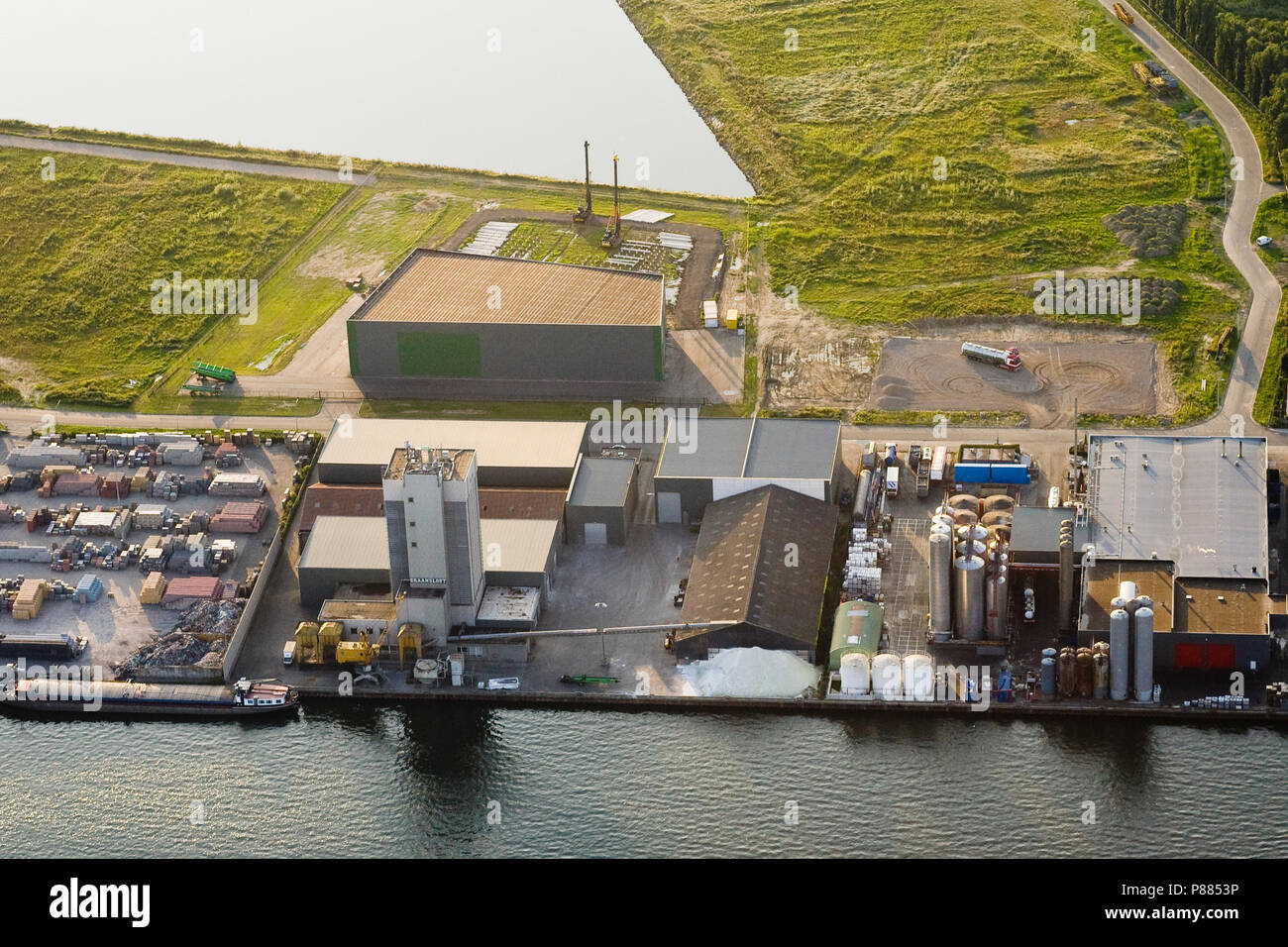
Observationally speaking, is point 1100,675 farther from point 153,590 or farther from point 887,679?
point 153,590

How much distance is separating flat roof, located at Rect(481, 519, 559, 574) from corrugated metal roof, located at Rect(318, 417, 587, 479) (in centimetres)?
689

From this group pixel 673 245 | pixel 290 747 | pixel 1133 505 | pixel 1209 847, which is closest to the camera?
pixel 1209 847

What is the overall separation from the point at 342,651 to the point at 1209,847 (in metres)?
48.3

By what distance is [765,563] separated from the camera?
4626 inches

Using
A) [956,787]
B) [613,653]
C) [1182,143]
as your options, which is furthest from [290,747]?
[1182,143]

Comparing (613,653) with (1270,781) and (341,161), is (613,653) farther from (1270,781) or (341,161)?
(341,161)

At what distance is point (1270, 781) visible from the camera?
101 m

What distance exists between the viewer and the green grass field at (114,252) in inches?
6019

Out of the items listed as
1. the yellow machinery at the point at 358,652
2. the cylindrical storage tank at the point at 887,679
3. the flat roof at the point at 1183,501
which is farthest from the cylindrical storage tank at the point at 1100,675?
the yellow machinery at the point at 358,652

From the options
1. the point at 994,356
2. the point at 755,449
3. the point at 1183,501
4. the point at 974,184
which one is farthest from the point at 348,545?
the point at 974,184

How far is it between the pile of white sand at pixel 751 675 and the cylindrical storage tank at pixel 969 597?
8.90m

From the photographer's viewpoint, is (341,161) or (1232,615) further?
(341,161)

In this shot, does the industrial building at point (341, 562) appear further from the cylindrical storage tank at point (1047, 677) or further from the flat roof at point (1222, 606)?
the flat roof at point (1222, 606)

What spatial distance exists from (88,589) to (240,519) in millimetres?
11009
